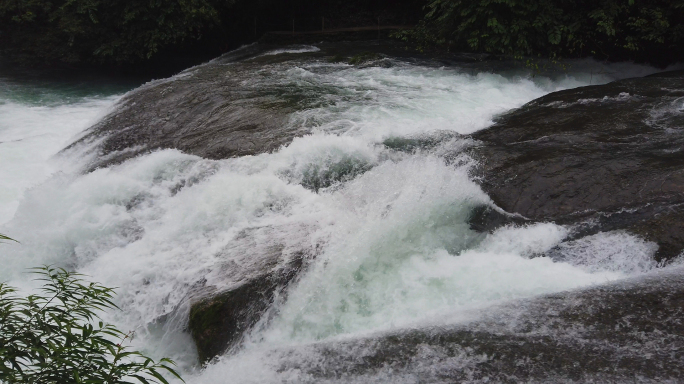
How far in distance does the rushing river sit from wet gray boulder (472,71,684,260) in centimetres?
24

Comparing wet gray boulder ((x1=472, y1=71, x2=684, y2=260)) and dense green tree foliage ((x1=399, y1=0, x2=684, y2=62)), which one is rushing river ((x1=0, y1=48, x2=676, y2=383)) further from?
dense green tree foliage ((x1=399, y1=0, x2=684, y2=62))

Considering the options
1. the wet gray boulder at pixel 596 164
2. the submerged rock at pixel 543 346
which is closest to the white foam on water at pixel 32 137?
the submerged rock at pixel 543 346

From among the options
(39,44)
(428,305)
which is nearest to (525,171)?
(428,305)

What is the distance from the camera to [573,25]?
9977 mm

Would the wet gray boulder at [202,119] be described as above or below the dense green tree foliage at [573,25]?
below

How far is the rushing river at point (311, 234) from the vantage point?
441cm

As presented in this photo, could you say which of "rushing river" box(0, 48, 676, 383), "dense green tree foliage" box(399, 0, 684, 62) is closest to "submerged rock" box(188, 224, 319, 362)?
"rushing river" box(0, 48, 676, 383)

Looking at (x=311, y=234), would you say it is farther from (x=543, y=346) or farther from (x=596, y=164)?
(x=596, y=164)

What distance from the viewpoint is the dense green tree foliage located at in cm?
950

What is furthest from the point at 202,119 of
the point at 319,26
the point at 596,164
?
the point at 319,26

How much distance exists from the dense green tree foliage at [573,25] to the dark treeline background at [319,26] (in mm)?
19

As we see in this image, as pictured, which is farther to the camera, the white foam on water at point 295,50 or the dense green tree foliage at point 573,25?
the white foam on water at point 295,50

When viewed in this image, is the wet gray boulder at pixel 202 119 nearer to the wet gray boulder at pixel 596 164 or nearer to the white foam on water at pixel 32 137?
the white foam on water at pixel 32 137

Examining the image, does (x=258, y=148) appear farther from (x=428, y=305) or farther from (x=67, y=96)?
(x=67, y=96)
